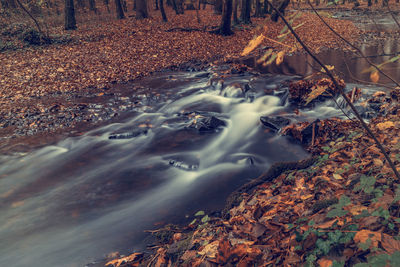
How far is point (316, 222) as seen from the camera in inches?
113

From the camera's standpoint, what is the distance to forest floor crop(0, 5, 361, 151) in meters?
8.68

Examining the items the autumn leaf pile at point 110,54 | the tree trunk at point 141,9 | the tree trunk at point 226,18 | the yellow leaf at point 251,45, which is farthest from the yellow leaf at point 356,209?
the tree trunk at point 141,9

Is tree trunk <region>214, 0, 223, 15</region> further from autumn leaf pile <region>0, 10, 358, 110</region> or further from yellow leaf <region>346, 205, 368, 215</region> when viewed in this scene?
yellow leaf <region>346, 205, 368, 215</region>

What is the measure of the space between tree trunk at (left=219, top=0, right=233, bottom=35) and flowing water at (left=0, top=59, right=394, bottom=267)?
9.58 metres

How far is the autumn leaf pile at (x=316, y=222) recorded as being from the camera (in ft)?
8.04

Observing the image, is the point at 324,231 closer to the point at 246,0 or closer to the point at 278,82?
the point at 278,82

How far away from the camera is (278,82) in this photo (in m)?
10.9

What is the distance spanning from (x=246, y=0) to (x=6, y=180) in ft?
67.9

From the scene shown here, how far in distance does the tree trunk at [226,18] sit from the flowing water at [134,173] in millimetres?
9584

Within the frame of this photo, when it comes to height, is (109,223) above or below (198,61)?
below

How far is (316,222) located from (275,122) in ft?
17.1

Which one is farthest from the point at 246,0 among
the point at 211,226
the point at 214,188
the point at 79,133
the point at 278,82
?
the point at 211,226

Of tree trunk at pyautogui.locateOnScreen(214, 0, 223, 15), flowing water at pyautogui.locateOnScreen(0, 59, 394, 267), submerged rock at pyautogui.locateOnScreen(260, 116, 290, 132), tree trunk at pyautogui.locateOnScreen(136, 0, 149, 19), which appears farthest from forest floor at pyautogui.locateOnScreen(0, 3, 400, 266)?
tree trunk at pyautogui.locateOnScreen(214, 0, 223, 15)

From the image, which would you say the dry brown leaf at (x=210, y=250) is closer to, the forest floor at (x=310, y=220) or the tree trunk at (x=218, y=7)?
the forest floor at (x=310, y=220)
